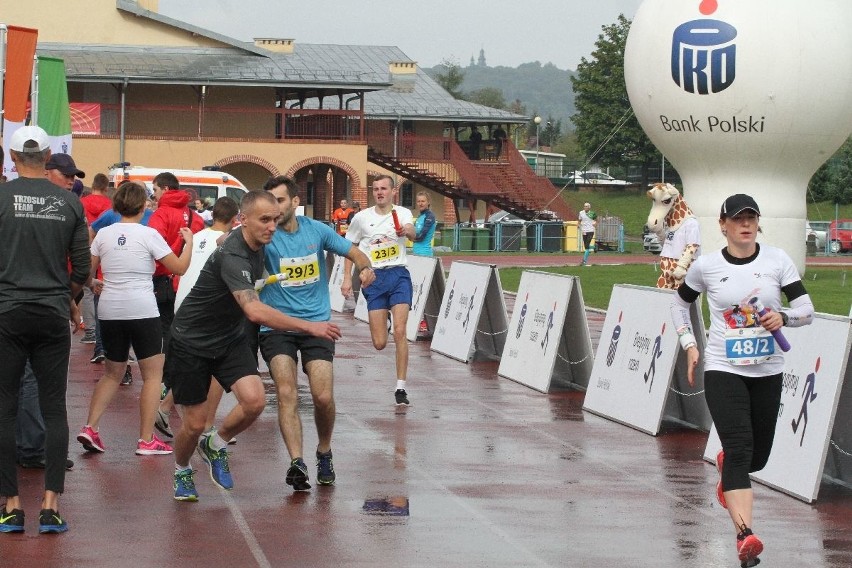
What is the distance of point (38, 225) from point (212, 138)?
50.0 meters

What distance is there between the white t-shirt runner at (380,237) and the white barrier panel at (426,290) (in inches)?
236

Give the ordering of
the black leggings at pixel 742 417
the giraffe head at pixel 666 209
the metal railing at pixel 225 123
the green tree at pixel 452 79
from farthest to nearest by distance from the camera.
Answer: the green tree at pixel 452 79
the metal railing at pixel 225 123
the giraffe head at pixel 666 209
the black leggings at pixel 742 417

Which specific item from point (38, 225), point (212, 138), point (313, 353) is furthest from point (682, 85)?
point (212, 138)

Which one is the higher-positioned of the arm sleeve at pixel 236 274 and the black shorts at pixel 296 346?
the arm sleeve at pixel 236 274

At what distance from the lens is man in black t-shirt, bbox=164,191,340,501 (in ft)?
28.3

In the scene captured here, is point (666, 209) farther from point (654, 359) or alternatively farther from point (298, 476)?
point (298, 476)

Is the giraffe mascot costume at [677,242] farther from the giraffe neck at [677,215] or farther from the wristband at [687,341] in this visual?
the wristband at [687,341]

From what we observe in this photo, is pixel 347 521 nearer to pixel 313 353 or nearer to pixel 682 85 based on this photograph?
pixel 313 353

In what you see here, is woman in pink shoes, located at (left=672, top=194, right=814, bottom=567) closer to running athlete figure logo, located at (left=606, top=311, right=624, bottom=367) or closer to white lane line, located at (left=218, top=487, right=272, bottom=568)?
white lane line, located at (left=218, top=487, right=272, bottom=568)

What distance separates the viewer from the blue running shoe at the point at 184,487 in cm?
902

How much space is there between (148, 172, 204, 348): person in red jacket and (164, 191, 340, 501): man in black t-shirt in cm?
327

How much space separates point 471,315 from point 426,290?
257cm

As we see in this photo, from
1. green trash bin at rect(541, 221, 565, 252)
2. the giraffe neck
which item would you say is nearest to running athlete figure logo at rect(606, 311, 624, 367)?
the giraffe neck

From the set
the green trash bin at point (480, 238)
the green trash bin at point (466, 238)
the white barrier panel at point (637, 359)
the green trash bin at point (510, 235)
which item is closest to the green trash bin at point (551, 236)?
the green trash bin at point (510, 235)
